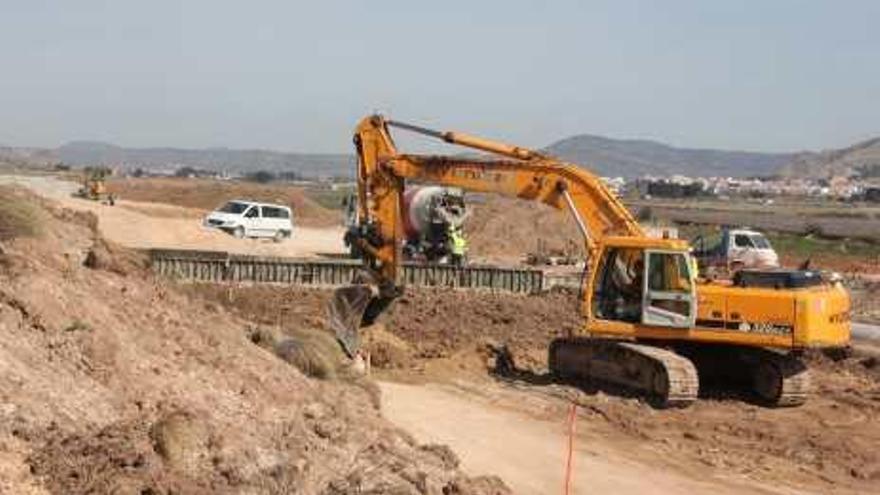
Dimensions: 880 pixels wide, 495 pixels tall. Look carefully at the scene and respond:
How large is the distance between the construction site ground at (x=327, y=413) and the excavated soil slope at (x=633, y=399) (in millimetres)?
63

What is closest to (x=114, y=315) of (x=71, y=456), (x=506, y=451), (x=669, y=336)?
(x=71, y=456)

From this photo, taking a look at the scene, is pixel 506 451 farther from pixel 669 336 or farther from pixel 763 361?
pixel 763 361

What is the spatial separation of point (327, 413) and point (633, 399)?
29.0ft

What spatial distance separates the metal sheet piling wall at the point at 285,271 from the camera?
3022 cm

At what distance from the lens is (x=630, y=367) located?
2180 centimetres

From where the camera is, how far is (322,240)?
57875 millimetres

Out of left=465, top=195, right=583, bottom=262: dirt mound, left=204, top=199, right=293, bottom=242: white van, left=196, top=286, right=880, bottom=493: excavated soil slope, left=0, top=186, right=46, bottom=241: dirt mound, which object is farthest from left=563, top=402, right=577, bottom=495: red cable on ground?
left=465, top=195, right=583, bottom=262: dirt mound

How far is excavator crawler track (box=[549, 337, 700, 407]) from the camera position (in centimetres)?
2067

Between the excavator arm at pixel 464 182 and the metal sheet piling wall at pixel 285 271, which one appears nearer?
the excavator arm at pixel 464 182

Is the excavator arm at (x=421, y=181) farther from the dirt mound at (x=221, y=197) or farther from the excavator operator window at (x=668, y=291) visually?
the dirt mound at (x=221, y=197)

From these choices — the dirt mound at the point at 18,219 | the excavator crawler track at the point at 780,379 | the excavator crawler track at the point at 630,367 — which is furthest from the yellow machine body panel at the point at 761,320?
the dirt mound at the point at 18,219

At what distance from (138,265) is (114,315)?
15.1 feet

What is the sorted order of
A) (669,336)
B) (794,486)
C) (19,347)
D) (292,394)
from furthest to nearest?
(669,336), (794,486), (292,394), (19,347)

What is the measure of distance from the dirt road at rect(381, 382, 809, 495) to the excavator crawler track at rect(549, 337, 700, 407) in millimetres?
1517
